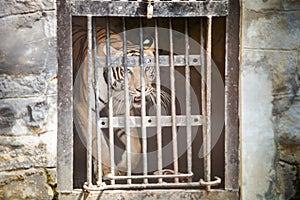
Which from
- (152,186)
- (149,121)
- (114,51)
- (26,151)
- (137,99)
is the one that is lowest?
(152,186)

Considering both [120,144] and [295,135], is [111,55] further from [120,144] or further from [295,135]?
[295,135]

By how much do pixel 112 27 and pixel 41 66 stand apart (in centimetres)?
48

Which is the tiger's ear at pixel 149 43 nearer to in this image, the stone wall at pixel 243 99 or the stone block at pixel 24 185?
the stone wall at pixel 243 99

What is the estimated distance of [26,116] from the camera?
2.32 m

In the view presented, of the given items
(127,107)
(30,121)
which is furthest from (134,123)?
(30,121)

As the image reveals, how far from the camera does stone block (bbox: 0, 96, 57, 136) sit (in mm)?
2297

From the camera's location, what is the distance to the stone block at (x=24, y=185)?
2.32 m

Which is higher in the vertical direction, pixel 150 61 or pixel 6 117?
pixel 150 61

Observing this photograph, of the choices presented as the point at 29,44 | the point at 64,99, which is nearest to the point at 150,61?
the point at 64,99

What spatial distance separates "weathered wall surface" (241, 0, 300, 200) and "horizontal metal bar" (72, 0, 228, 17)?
0.15m

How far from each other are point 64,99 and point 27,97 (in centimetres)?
18

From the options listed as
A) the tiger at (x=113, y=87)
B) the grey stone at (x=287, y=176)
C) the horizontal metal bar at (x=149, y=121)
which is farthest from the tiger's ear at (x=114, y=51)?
the grey stone at (x=287, y=176)

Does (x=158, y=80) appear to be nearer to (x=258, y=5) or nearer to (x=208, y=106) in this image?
(x=208, y=106)

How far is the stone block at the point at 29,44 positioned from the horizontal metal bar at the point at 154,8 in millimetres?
167
